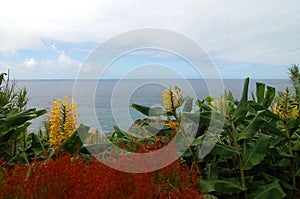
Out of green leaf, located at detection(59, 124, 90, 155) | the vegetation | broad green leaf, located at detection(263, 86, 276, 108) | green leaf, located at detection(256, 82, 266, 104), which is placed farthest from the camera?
green leaf, located at detection(256, 82, 266, 104)

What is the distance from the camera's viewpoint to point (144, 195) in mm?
2148

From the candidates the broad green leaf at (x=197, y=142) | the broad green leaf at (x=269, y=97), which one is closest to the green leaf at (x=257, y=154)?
the broad green leaf at (x=197, y=142)

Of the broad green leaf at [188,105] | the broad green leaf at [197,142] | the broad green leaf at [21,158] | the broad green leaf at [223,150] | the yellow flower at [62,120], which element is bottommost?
the broad green leaf at [21,158]

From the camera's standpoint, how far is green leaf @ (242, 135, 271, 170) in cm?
314

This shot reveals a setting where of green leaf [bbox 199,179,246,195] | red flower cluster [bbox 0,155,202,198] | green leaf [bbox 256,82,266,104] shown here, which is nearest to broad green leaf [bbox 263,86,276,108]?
green leaf [bbox 256,82,266,104]

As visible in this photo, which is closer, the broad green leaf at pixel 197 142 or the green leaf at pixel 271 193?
the green leaf at pixel 271 193

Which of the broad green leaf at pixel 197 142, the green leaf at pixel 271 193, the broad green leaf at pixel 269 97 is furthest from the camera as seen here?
the broad green leaf at pixel 269 97

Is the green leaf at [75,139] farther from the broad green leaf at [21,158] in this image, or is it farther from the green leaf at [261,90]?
the green leaf at [261,90]

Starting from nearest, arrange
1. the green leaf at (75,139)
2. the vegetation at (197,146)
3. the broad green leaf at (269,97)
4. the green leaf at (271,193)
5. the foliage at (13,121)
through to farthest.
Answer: the vegetation at (197,146) < the green leaf at (271,193) < the green leaf at (75,139) < the foliage at (13,121) < the broad green leaf at (269,97)

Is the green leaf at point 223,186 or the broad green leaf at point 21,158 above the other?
the broad green leaf at point 21,158

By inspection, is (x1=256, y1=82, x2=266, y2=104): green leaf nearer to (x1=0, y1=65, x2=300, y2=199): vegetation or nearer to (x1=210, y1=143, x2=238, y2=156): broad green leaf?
(x1=0, y1=65, x2=300, y2=199): vegetation

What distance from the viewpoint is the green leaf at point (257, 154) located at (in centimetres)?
314

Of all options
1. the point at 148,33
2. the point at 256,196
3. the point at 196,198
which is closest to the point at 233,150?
the point at 256,196

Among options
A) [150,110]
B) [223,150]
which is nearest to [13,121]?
[150,110]
